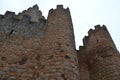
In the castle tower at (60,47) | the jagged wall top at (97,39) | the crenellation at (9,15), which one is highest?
the crenellation at (9,15)

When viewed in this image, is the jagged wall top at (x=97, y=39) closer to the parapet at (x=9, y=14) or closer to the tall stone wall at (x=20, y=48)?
the tall stone wall at (x=20, y=48)

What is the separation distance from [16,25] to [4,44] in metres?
1.57

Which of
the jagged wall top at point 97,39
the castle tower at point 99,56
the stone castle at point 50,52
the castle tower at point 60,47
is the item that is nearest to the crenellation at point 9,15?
the stone castle at point 50,52

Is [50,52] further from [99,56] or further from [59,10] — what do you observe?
[99,56]

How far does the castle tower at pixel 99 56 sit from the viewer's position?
9859 millimetres

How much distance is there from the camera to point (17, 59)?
7.63m

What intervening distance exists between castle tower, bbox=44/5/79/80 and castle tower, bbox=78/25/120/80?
130 inches

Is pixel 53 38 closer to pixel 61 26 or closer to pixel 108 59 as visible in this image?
pixel 61 26

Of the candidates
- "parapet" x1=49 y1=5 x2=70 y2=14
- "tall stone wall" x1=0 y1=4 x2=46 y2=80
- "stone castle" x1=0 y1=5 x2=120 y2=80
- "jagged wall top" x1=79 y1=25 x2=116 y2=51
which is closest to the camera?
"stone castle" x1=0 y1=5 x2=120 y2=80

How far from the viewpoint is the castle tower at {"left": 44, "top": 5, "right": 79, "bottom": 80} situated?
6.39m

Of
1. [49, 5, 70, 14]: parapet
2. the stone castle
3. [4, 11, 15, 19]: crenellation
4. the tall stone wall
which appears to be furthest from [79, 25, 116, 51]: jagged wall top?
[4, 11, 15, 19]: crenellation

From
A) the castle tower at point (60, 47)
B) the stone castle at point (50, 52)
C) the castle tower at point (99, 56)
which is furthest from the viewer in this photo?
the castle tower at point (99, 56)

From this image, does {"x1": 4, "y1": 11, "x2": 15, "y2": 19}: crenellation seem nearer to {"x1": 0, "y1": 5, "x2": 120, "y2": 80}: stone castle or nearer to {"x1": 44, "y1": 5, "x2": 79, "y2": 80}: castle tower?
{"x1": 0, "y1": 5, "x2": 120, "y2": 80}: stone castle

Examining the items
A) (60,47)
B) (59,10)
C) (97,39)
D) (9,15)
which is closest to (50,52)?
(60,47)
